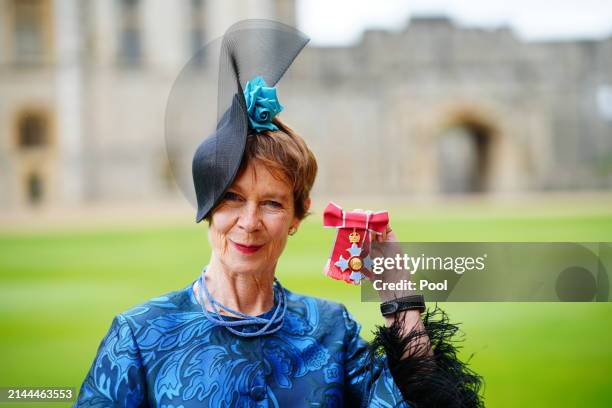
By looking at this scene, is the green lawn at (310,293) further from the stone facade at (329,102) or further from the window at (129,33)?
the window at (129,33)

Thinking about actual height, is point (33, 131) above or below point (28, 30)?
below

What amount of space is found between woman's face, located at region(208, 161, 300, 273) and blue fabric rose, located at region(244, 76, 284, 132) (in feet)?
0.28

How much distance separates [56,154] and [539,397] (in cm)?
1789

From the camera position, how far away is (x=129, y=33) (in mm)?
18609

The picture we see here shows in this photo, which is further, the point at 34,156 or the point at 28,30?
the point at 34,156

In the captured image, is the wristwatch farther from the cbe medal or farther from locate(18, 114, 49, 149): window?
locate(18, 114, 49, 149): window

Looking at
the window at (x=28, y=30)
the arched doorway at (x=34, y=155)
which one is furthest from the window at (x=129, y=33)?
the arched doorway at (x=34, y=155)

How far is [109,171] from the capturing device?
18812 mm

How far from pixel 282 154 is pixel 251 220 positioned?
157mm

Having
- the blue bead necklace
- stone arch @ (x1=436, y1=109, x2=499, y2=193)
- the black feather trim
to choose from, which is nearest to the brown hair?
the blue bead necklace

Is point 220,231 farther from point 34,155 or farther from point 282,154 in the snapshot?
point 34,155
